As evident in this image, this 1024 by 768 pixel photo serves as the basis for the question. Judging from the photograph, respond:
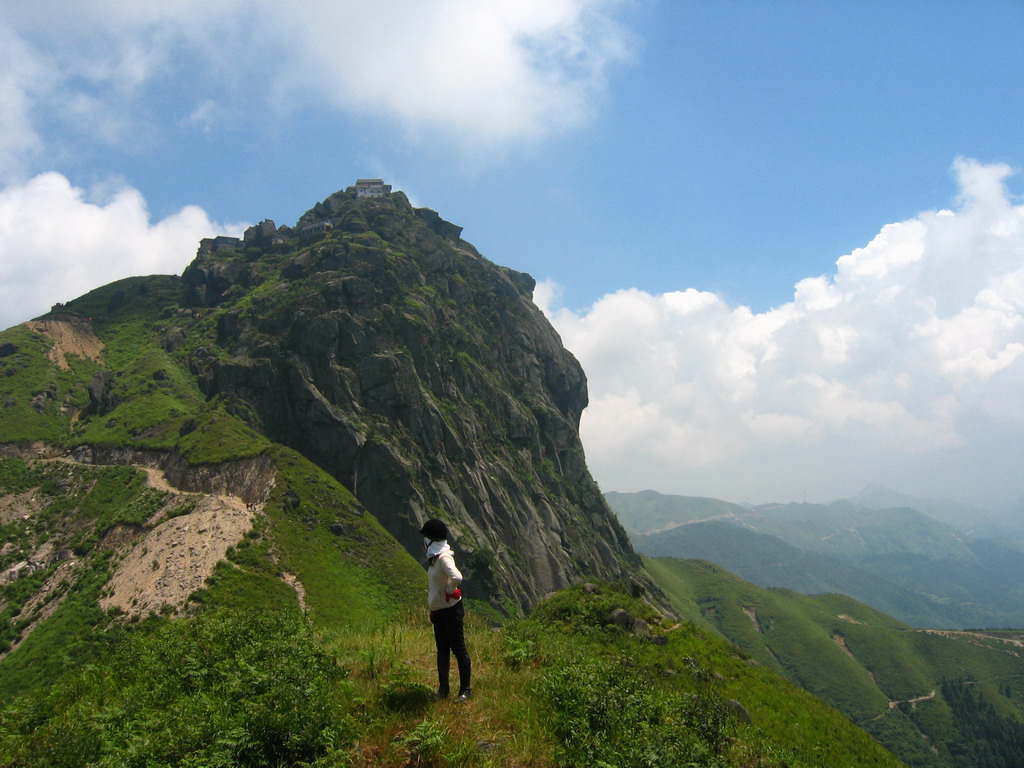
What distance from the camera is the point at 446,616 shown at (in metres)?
10.2

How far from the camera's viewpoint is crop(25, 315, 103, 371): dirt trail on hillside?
4122 inches

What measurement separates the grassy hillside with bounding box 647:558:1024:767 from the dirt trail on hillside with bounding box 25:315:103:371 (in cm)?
14971

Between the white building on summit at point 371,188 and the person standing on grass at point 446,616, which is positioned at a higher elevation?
the white building on summit at point 371,188

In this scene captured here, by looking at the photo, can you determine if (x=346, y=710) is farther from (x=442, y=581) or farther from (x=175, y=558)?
(x=175, y=558)

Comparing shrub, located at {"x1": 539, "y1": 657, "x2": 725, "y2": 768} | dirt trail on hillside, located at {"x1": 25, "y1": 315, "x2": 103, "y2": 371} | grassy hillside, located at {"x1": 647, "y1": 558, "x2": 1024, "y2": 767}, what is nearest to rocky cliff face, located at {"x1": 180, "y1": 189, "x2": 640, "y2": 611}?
dirt trail on hillside, located at {"x1": 25, "y1": 315, "x2": 103, "y2": 371}

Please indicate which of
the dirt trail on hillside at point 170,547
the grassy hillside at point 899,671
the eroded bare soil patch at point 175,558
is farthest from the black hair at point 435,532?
the grassy hillside at point 899,671

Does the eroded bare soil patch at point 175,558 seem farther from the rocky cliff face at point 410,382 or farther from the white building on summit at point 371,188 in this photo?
the white building on summit at point 371,188

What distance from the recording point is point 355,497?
90.3m

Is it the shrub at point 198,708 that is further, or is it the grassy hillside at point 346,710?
the grassy hillside at point 346,710

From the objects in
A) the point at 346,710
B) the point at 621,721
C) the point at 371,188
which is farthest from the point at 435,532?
the point at 371,188

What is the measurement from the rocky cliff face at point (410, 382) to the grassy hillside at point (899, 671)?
193 ft

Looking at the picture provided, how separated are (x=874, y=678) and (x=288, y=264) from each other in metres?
187

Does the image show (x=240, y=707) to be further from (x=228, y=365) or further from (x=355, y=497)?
(x=228, y=365)

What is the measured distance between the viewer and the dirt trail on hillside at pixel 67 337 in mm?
104688
